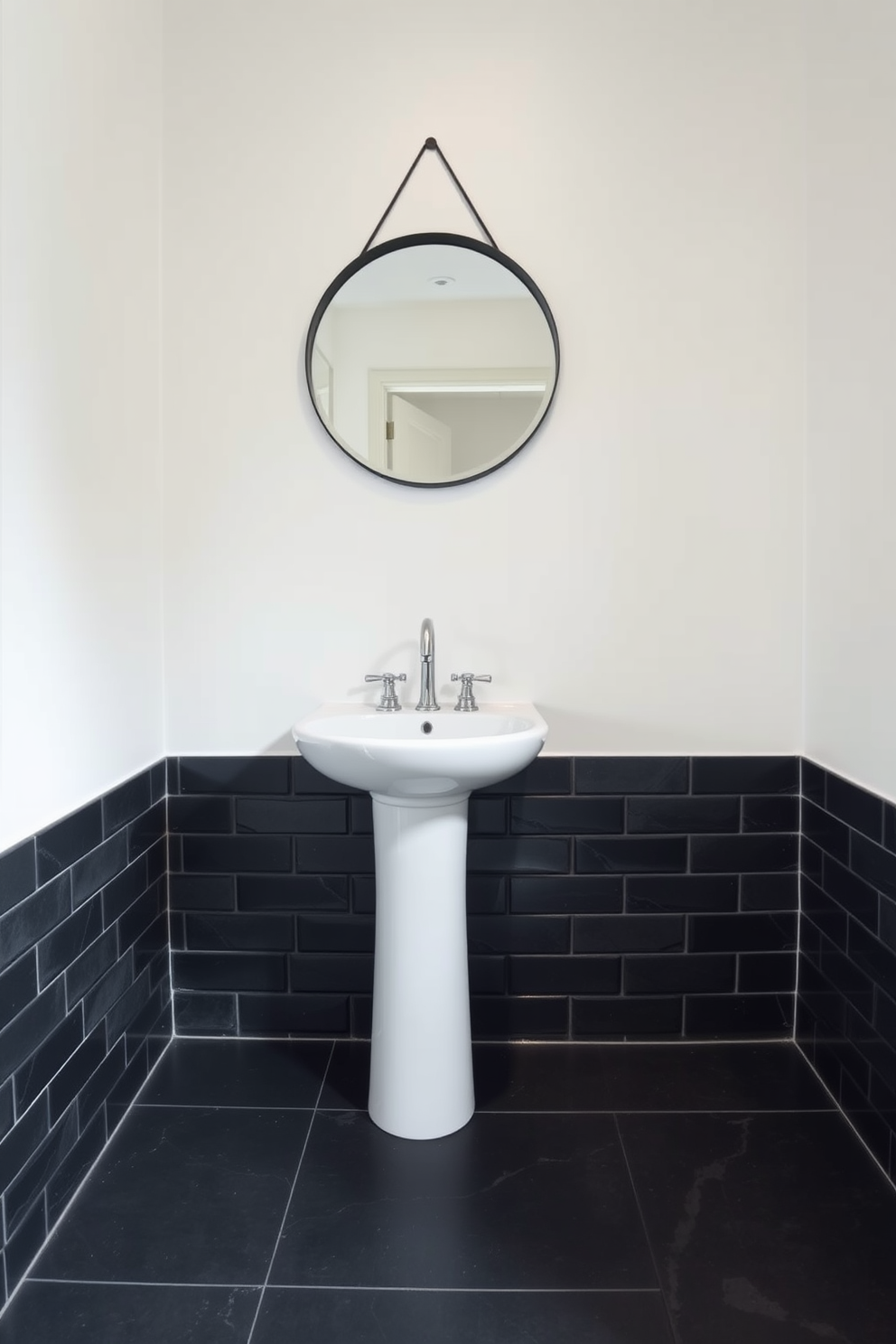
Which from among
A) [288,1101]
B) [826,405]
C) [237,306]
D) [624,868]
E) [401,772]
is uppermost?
[237,306]

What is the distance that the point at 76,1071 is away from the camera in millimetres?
1694

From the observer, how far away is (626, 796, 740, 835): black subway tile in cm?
221

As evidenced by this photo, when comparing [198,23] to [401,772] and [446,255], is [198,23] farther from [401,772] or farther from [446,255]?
[401,772]

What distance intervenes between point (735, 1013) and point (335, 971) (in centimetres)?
102

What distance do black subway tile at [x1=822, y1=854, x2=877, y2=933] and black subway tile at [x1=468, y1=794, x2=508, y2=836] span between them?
2.49ft

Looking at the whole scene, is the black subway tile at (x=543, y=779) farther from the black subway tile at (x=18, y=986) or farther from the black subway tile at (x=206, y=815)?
the black subway tile at (x=18, y=986)

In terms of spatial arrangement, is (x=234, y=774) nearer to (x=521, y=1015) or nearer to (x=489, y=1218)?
(x=521, y=1015)

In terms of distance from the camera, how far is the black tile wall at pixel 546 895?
2213 millimetres

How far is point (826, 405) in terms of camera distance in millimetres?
2039

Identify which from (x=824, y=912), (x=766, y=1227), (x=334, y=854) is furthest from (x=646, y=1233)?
(x=334, y=854)

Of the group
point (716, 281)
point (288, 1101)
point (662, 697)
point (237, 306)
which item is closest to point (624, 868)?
point (662, 697)

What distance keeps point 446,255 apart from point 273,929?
173cm

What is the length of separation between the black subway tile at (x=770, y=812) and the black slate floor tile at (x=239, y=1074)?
1204mm

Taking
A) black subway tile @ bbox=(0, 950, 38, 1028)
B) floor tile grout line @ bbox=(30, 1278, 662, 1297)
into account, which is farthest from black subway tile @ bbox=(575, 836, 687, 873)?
black subway tile @ bbox=(0, 950, 38, 1028)
